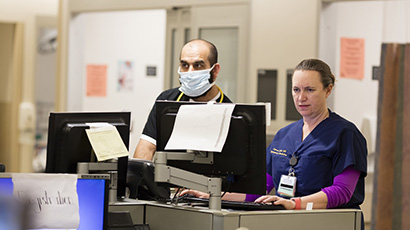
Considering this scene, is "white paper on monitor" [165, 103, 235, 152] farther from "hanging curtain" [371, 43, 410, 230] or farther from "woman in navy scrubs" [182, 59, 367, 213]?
"hanging curtain" [371, 43, 410, 230]

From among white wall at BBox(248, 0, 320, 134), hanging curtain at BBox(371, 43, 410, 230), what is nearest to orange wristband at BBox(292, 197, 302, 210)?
hanging curtain at BBox(371, 43, 410, 230)

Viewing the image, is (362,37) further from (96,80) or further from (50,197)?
(50,197)

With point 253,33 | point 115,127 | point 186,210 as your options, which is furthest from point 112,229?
point 253,33

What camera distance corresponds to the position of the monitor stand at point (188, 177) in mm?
2127

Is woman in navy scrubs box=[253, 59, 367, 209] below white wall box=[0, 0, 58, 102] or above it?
below

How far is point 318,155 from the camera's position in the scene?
2.45 metres

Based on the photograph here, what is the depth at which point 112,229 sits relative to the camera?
82.2 inches

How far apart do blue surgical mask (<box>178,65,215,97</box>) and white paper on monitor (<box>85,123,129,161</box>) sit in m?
0.93

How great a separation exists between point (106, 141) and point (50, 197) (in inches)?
20.2

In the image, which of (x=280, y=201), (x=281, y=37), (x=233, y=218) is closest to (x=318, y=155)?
(x=280, y=201)

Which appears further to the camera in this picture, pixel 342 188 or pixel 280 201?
pixel 342 188

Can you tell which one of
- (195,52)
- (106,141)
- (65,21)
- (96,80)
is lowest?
(106,141)

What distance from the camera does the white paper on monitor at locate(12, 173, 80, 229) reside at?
1.78 meters

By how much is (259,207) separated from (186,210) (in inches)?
10.1
